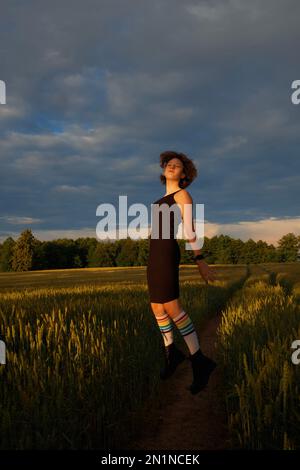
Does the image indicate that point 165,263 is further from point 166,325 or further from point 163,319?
point 166,325

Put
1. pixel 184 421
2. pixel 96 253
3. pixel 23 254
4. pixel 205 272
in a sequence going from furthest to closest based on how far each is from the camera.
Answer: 1. pixel 96 253
2. pixel 23 254
3. pixel 184 421
4. pixel 205 272

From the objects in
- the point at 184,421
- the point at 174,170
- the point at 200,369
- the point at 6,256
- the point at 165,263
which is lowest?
the point at 184,421

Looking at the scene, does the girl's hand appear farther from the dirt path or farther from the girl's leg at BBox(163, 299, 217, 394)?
the dirt path

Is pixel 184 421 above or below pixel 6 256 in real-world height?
below

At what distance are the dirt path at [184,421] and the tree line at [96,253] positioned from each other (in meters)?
61.8

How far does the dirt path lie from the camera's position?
151 inches

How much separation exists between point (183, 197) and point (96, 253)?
3631 inches

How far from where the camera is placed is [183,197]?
14.9 ft

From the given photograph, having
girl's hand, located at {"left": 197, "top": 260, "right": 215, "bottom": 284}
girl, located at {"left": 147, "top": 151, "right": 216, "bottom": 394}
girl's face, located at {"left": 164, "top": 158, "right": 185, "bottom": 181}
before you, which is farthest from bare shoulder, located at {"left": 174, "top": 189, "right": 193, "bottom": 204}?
girl's hand, located at {"left": 197, "top": 260, "right": 215, "bottom": 284}

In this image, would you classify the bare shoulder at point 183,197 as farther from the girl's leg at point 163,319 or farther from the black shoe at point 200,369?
the black shoe at point 200,369

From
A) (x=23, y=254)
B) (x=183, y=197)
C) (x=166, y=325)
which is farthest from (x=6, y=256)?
(x=183, y=197)

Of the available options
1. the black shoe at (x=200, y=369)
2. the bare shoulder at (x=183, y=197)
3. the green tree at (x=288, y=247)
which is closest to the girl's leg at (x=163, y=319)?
the black shoe at (x=200, y=369)

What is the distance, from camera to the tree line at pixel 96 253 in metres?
82.9

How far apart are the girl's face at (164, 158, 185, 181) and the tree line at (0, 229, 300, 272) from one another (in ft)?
204
